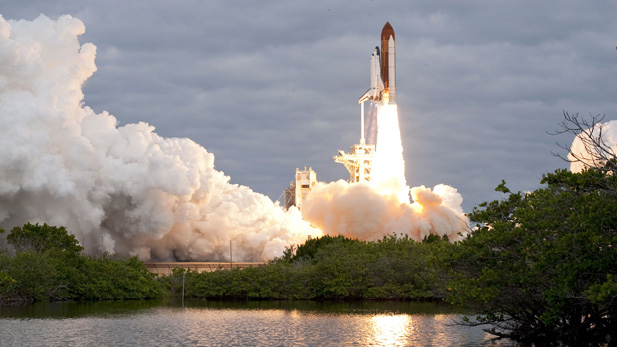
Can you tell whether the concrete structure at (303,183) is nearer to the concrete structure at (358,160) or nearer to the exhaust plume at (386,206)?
the concrete structure at (358,160)

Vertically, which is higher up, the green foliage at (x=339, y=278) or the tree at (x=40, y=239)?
the tree at (x=40, y=239)

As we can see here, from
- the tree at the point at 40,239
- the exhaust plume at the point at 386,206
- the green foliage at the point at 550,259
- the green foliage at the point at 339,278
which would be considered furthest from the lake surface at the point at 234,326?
the exhaust plume at the point at 386,206

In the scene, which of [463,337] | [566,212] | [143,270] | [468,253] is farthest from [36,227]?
[566,212]

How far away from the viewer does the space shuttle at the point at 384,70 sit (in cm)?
8519

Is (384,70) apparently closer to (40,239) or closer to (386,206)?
(386,206)

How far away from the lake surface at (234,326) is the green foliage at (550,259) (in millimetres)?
4001

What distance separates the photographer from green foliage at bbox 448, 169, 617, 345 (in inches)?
846

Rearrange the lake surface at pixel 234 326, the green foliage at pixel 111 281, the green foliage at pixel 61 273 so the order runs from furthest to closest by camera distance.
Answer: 1. the green foliage at pixel 111 281
2. the green foliage at pixel 61 273
3. the lake surface at pixel 234 326

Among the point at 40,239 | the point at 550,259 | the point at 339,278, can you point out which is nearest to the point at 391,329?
the point at 550,259

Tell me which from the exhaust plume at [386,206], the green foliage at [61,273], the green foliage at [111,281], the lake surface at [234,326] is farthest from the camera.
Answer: the exhaust plume at [386,206]

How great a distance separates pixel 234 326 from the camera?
39781 millimetres

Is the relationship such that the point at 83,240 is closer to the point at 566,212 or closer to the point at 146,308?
the point at 146,308

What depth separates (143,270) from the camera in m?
64.2

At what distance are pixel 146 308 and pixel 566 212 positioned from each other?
1354 inches
